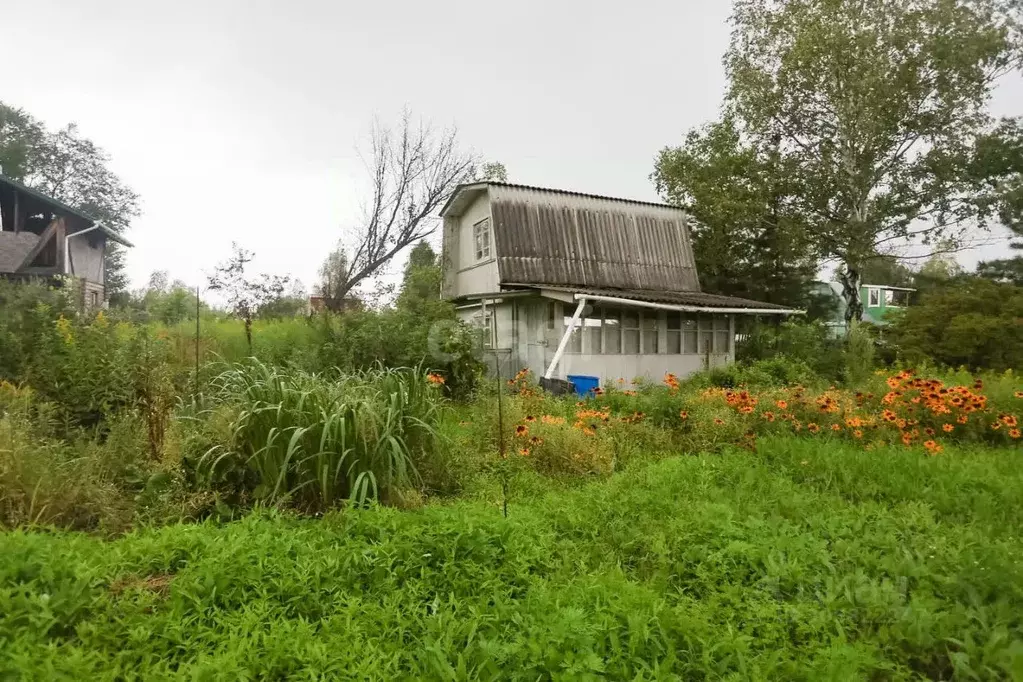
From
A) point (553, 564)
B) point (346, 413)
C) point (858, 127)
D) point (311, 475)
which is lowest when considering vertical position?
point (553, 564)

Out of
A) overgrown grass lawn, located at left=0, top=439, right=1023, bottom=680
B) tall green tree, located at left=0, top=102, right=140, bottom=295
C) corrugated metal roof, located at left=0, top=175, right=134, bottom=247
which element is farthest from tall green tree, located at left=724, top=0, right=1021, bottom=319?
tall green tree, located at left=0, top=102, right=140, bottom=295

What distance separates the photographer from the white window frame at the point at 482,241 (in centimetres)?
1575

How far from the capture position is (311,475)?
3.99 meters

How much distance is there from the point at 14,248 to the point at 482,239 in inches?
645

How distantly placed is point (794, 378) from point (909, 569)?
10934mm

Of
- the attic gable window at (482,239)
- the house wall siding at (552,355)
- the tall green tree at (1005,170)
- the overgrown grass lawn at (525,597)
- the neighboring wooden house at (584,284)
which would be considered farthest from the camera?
the tall green tree at (1005,170)

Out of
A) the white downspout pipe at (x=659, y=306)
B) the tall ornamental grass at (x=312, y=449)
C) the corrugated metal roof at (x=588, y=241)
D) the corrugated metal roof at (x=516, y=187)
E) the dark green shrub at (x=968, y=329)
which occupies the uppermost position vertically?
the corrugated metal roof at (x=516, y=187)

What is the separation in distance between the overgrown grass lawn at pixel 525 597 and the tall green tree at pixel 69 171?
34.0 meters

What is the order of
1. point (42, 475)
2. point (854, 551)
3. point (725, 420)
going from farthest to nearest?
1. point (725, 420)
2. point (42, 475)
3. point (854, 551)

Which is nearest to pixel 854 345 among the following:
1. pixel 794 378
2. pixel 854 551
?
pixel 794 378

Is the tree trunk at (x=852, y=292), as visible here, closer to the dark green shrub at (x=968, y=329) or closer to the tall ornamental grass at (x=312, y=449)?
the dark green shrub at (x=968, y=329)

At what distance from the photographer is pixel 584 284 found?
1532 cm

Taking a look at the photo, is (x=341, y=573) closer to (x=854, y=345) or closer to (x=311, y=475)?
(x=311, y=475)

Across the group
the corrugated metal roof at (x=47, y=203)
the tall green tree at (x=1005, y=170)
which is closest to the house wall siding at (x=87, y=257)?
the corrugated metal roof at (x=47, y=203)
